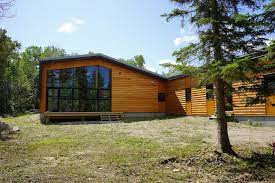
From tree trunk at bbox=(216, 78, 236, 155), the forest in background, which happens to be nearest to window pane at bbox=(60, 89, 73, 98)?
the forest in background

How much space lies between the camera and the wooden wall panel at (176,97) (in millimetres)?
22609

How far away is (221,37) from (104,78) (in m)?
14.8

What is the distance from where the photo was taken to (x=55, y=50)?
5509cm

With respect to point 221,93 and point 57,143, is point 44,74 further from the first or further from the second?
point 221,93

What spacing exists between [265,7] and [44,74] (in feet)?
52.5

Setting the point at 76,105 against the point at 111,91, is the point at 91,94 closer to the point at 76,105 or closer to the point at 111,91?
the point at 76,105

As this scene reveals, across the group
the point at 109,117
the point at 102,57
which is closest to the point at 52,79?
the point at 102,57

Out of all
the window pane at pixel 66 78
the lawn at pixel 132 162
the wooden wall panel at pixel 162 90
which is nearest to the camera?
the lawn at pixel 132 162

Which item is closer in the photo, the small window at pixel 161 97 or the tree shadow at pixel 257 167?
the tree shadow at pixel 257 167

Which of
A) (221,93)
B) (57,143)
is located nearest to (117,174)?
(221,93)

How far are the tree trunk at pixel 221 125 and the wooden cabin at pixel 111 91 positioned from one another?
936 cm

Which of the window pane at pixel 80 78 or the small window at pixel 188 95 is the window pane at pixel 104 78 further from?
the small window at pixel 188 95

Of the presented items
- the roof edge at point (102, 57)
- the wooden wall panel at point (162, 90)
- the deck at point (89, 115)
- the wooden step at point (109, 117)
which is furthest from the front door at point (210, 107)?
the wooden step at point (109, 117)

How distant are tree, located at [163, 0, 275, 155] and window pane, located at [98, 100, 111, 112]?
534 inches
